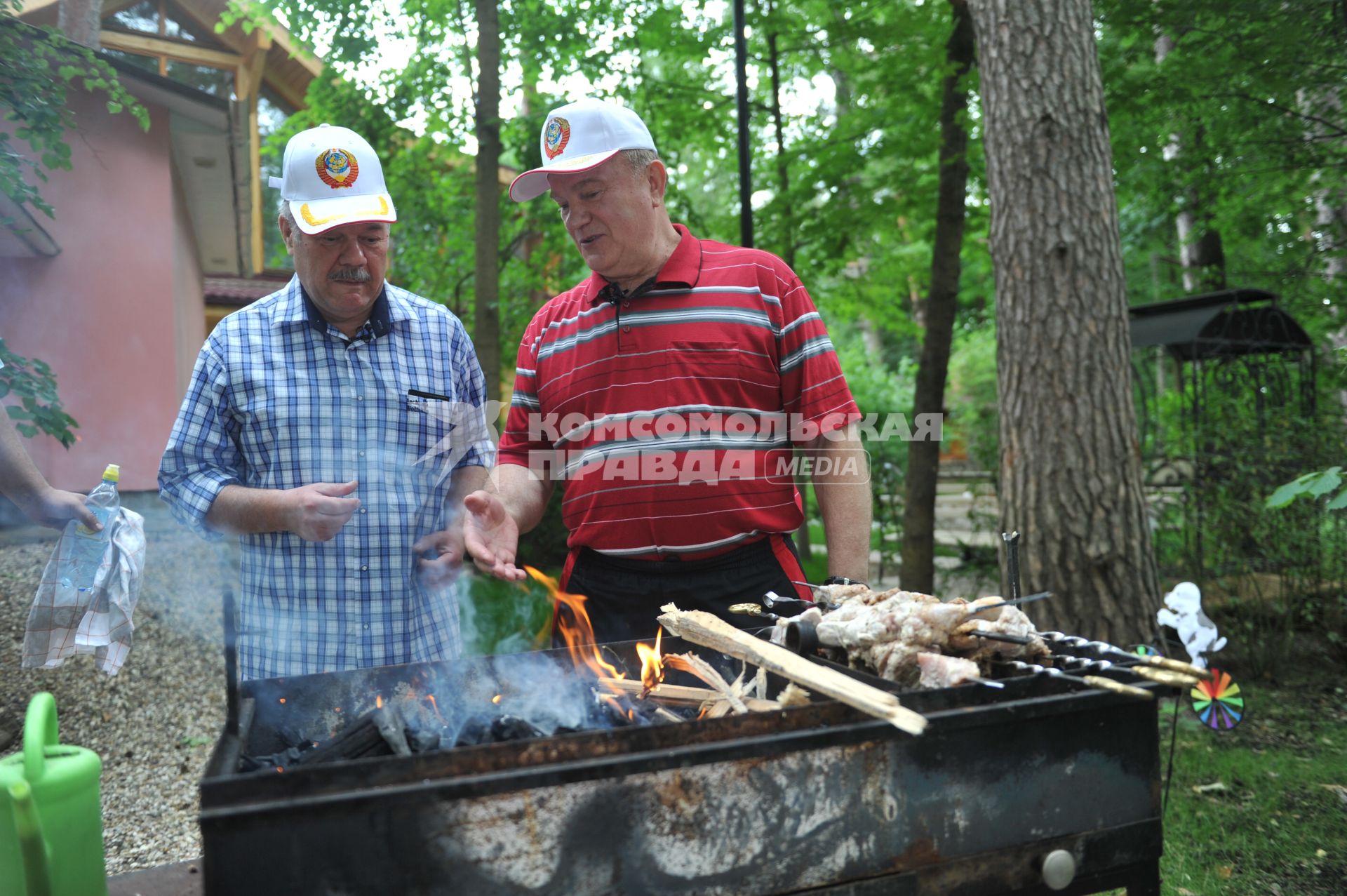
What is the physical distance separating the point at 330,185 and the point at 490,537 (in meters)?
1.23

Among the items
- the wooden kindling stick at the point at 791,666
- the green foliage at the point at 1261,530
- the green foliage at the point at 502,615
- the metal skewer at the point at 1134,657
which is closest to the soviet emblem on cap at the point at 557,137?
the wooden kindling stick at the point at 791,666

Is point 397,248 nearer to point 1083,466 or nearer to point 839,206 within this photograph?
point 839,206

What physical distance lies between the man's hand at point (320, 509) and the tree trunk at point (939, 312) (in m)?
6.26

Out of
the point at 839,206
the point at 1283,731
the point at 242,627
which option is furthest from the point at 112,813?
the point at 839,206

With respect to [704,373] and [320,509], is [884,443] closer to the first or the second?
[704,373]

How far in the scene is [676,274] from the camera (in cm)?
309

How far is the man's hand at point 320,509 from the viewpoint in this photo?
262cm

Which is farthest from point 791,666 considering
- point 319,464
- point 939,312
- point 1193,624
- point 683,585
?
point 939,312

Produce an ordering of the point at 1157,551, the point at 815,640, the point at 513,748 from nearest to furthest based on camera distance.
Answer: the point at 513,748 → the point at 815,640 → the point at 1157,551

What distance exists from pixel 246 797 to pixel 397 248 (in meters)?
10.6

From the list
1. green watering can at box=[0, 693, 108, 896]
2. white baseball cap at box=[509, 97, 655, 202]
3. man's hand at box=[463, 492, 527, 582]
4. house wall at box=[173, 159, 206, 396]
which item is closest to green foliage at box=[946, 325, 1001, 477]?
house wall at box=[173, 159, 206, 396]

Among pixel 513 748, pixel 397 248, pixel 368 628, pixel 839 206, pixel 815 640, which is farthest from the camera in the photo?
pixel 397 248

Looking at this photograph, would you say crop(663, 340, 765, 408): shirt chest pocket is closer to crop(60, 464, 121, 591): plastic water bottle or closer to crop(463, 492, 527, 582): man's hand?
crop(463, 492, 527, 582): man's hand

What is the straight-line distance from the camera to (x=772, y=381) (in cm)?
305
